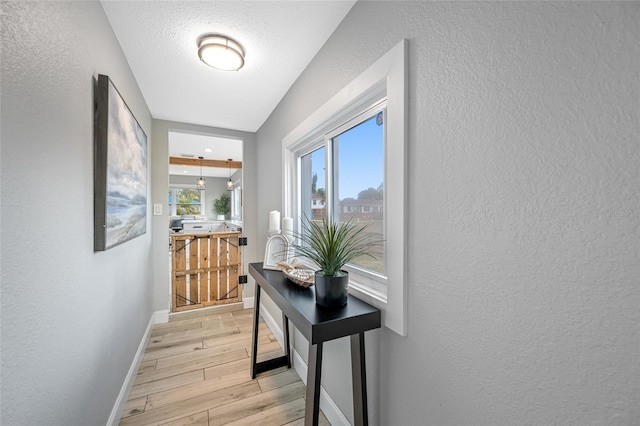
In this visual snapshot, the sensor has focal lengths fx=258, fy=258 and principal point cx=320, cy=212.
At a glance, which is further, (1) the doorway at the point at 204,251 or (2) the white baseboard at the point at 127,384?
(1) the doorway at the point at 204,251

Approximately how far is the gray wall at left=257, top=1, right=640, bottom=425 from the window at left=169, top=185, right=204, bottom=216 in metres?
9.66

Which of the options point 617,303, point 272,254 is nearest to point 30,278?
point 272,254

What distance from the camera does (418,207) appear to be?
3.00 feet

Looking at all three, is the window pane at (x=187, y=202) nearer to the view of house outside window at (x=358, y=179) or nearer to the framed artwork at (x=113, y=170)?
the framed artwork at (x=113, y=170)

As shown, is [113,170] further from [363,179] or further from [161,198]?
[161,198]

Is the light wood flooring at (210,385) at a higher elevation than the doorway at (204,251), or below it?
below

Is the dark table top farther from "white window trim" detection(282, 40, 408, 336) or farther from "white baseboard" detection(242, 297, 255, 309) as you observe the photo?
"white baseboard" detection(242, 297, 255, 309)

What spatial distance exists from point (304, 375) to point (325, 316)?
3.90 feet

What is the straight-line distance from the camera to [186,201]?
9320 mm

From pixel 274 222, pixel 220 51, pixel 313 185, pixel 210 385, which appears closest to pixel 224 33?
pixel 220 51

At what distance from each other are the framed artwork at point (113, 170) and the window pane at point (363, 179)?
1212mm

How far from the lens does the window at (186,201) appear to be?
9105 millimetres

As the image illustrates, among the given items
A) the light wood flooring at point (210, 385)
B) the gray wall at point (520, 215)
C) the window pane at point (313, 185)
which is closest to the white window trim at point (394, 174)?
the gray wall at point (520, 215)

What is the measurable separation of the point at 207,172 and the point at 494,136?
30.2ft
